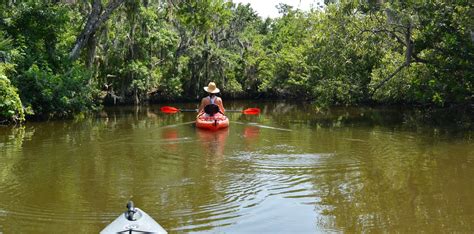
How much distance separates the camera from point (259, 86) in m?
41.2

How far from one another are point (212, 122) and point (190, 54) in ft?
63.8

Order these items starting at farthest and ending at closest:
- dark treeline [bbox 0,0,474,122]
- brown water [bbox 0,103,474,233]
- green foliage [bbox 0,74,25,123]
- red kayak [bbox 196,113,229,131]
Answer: dark treeline [bbox 0,0,474,122], red kayak [bbox 196,113,229,131], green foliage [bbox 0,74,25,123], brown water [bbox 0,103,474,233]

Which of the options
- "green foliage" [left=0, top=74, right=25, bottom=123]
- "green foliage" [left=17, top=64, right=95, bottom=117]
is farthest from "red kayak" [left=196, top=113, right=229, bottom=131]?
"green foliage" [left=17, top=64, right=95, bottom=117]

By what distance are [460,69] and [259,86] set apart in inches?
962

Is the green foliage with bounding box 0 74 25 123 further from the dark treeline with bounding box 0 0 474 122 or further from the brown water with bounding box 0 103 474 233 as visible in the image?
the brown water with bounding box 0 103 474 233

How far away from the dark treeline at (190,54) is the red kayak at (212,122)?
14.6ft

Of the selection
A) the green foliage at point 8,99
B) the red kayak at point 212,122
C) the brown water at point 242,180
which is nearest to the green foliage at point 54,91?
the green foliage at point 8,99

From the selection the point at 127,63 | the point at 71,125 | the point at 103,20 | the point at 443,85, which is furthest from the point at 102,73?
→ the point at 443,85

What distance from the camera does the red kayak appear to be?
17.1 meters

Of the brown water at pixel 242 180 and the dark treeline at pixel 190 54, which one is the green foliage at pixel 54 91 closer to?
the dark treeline at pixel 190 54

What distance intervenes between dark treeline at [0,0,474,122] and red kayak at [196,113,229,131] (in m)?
4.44

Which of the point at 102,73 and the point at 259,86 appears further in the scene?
the point at 259,86

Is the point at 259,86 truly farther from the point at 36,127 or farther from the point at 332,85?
the point at 36,127

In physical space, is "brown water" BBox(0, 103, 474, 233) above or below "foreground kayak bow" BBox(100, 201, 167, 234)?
below
